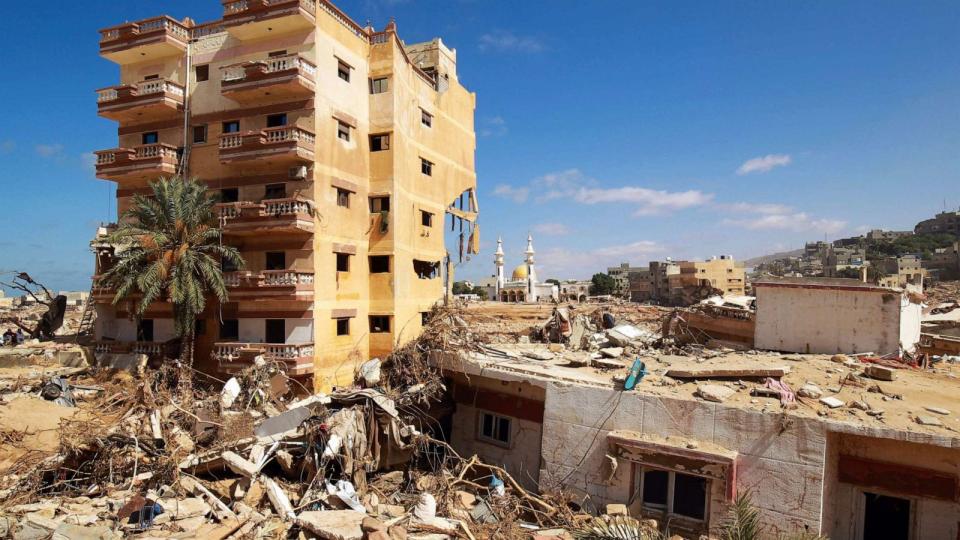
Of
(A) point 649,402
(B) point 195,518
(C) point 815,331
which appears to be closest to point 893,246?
(C) point 815,331

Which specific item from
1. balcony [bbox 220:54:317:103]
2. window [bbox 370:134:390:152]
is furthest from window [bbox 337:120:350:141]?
balcony [bbox 220:54:317:103]

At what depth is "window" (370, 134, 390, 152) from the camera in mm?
22344

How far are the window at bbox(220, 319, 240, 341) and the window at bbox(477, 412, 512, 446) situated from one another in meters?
11.4

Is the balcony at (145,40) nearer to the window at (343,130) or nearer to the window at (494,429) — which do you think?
the window at (343,130)

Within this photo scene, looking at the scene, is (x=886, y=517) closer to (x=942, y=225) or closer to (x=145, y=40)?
(x=145, y=40)

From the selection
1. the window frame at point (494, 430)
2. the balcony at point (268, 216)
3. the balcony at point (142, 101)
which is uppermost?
the balcony at point (142, 101)

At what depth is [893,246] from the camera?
371 ft

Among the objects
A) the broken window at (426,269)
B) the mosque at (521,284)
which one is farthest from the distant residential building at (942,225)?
the broken window at (426,269)

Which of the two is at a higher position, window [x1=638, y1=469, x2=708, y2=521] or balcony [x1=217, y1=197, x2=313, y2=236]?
balcony [x1=217, y1=197, x2=313, y2=236]

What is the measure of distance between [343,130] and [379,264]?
585cm

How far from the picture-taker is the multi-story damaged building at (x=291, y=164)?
20.0m

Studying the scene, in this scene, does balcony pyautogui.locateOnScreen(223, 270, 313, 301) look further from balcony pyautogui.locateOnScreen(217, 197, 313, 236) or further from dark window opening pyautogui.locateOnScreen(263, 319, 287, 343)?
balcony pyautogui.locateOnScreen(217, 197, 313, 236)

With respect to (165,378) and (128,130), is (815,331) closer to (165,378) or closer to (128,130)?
(165,378)

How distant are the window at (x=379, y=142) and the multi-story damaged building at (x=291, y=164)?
0.16ft
